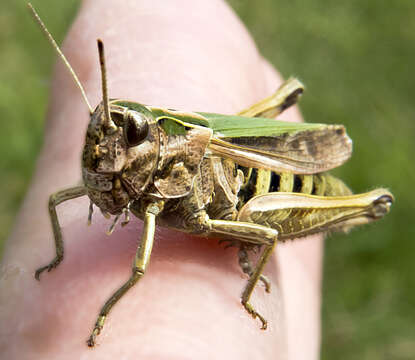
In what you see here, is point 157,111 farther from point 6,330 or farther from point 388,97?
→ point 388,97

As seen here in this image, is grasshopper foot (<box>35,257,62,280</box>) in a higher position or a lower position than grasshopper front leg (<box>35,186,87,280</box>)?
Answer: lower

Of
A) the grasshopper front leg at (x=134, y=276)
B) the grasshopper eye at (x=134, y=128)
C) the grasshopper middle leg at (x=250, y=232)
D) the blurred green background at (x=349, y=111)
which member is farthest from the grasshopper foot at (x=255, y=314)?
the blurred green background at (x=349, y=111)

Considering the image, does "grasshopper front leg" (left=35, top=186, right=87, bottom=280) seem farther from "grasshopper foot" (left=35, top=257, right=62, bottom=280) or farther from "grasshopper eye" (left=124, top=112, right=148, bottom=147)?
"grasshopper eye" (left=124, top=112, right=148, bottom=147)

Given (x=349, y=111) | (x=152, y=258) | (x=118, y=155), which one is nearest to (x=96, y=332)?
(x=152, y=258)

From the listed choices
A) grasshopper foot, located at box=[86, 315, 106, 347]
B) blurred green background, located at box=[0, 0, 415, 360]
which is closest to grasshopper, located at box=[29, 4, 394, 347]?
grasshopper foot, located at box=[86, 315, 106, 347]

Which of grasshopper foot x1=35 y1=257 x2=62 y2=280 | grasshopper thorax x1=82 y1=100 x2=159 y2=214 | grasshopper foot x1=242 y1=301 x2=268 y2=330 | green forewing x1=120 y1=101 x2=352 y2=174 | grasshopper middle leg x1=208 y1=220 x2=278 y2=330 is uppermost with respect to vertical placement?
green forewing x1=120 y1=101 x2=352 y2=174

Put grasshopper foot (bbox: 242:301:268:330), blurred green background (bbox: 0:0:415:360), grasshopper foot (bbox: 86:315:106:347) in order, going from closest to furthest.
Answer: grasshopper foot (bbox: 86:315:106:347)
grasshopper foot (bbox: 242:301:268:330)
blurred green background (bbox: 0:0:415:360)

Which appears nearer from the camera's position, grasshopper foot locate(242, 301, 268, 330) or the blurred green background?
grasshopper foot locate(242, 301, 268, 330)

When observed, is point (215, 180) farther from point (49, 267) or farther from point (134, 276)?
point (49, 267)
